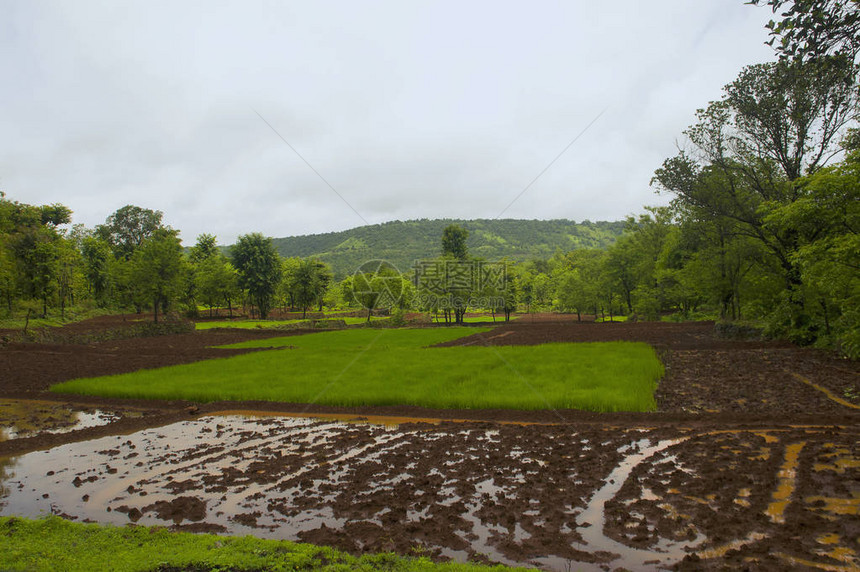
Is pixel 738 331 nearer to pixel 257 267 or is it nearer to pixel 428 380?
pixel 428 380

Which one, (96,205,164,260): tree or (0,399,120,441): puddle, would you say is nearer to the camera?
(0,399,120,441): puddle

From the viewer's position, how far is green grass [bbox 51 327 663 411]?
14.0m

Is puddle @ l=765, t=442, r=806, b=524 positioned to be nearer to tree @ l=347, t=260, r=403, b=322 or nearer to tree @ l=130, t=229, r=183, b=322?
tree @ l=130, t=229, r=183, b=322

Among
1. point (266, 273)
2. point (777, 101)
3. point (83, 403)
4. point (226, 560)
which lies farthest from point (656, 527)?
point (266, 273)

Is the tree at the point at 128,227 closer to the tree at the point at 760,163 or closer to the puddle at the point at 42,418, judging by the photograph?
the puddle at the point at 42,418

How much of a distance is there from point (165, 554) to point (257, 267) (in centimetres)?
6451

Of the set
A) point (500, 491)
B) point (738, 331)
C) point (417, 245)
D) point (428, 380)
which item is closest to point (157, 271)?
point (428, 380)

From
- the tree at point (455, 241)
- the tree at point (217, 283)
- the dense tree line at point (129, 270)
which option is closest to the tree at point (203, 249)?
the dense tree line at point (129, 270)

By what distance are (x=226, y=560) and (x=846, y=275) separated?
20748 mm

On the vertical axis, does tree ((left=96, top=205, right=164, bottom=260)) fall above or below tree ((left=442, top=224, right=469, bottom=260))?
above

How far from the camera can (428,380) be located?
17.2 m

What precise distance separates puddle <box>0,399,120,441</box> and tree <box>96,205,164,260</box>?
81.7 metres

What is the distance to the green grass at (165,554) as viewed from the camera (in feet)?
17.2

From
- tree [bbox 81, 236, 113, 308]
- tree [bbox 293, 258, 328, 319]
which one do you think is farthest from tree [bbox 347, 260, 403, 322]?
tree [bbox 81, 236, 113, 308]
